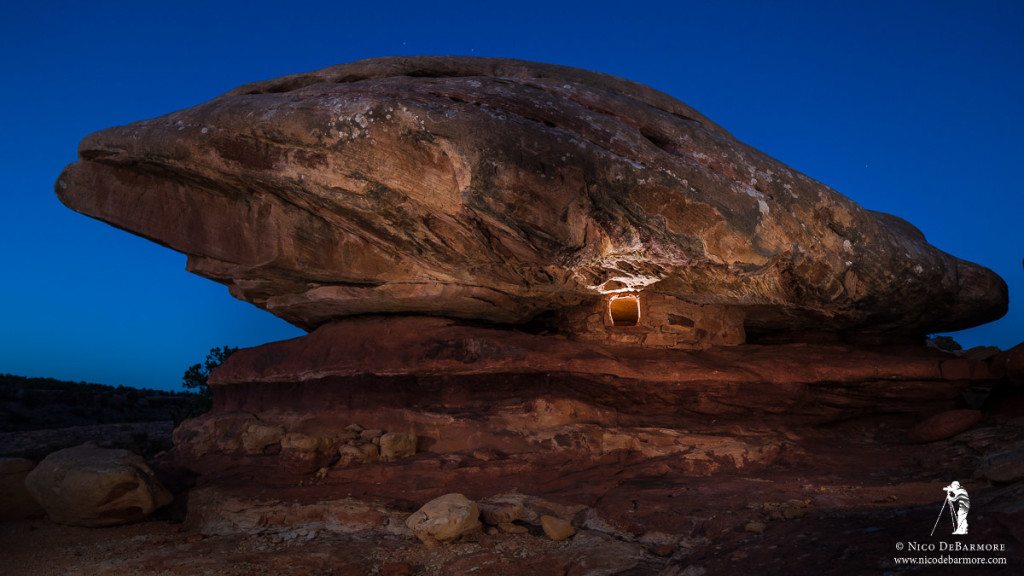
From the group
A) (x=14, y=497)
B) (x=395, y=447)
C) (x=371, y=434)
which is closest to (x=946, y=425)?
(x=395, y=447)

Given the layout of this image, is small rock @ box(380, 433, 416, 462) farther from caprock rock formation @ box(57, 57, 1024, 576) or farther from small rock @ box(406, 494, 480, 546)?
small rock @ box(406, 494, 480, 546)

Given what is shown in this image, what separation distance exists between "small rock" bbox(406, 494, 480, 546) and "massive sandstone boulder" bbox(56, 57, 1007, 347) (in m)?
2.88

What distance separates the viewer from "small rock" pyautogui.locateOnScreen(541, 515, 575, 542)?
5.63 meters

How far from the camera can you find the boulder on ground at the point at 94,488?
6.81 meters

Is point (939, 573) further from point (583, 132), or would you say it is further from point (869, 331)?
point (869, 331)

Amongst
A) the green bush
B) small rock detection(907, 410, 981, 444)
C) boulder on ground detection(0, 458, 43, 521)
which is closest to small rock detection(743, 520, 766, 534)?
small rock detection(907, 410, 981, 444)

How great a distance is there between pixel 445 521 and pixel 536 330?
4.20 metres

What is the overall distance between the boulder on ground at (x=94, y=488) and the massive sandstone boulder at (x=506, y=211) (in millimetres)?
2775

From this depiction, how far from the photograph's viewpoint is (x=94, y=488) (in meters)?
6.78

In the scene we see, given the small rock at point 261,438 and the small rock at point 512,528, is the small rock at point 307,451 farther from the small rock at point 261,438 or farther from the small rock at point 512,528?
the small rock at point 512,528

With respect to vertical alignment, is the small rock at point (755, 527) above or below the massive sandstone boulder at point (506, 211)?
below

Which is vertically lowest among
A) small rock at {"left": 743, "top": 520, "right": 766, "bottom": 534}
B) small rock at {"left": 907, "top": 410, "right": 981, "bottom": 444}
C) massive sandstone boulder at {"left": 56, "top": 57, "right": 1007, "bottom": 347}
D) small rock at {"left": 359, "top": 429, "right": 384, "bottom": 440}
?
small rock at {"left": 743, "top": 520, "right": 766, "bottom": 534}

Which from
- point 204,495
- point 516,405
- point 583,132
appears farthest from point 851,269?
point 204,495

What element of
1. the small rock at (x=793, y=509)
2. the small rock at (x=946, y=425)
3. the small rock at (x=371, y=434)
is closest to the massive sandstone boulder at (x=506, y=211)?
the small rock at (x=946, y=425)
